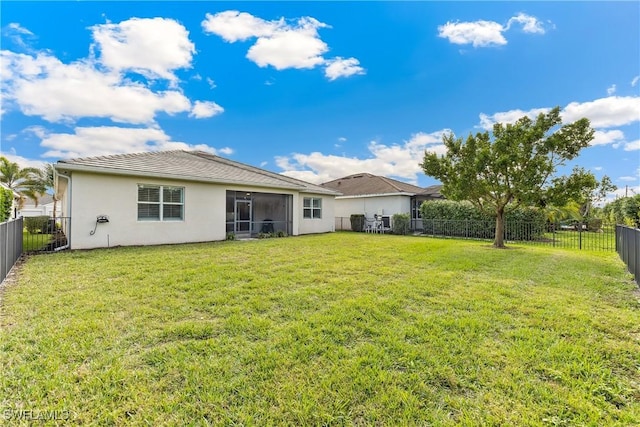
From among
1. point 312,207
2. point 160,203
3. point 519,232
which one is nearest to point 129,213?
point 160,203

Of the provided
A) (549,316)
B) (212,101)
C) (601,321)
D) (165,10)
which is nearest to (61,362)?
(549,316)

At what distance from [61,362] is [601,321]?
658 cm

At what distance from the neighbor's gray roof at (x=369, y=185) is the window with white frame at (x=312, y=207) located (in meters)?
4.43

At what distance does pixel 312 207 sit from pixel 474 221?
375 inches

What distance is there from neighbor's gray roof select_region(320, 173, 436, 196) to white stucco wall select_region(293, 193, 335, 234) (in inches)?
145

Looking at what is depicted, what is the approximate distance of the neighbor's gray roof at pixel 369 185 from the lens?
2195 cm

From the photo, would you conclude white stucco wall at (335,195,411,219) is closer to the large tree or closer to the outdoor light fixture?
the large tree

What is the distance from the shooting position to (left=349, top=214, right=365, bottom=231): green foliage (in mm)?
21303

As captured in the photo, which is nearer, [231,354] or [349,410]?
[349,410]

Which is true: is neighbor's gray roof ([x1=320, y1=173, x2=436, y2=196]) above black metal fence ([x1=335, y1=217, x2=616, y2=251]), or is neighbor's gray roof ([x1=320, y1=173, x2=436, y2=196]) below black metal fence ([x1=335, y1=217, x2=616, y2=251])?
above

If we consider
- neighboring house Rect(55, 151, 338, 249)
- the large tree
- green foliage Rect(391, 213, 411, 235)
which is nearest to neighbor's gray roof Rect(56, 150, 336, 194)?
neighboring house Rect(55, 151, 338, 249)

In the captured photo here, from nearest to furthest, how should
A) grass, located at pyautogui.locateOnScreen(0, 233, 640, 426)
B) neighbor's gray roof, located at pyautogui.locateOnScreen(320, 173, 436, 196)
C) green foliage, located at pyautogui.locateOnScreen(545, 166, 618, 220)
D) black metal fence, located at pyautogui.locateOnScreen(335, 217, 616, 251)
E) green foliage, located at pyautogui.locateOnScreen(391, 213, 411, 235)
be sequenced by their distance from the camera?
grass, located at pyautogui.locateOnScreen(0, 233, 640, 426)
green foliage, located at pyautogui.locateOnScreen(545, 166, 618, 220)
black metal fence, located at pyautogui.locateOnScreen(335, 217, 616, 251)
green foliage, located at pyautogui.locateOnScreen(391, 213, 411, 235)
neighbor's gray roof, located at pyautogui.locateOnScreen(320, 173, 436, 196)

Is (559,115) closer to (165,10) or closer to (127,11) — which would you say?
(165,10)

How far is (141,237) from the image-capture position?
11305mm
